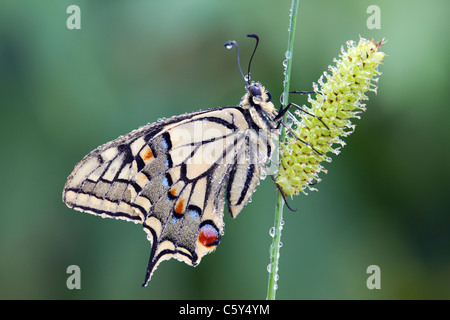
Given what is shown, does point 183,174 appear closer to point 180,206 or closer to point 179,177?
point 179,177

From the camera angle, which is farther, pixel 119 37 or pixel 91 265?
pixel 119 37

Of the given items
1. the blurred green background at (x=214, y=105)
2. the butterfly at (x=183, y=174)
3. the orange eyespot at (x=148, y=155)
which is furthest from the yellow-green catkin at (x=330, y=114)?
the blurred green background at (x=214, y=105)

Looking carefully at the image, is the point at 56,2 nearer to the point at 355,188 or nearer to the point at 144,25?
the point at 144,25

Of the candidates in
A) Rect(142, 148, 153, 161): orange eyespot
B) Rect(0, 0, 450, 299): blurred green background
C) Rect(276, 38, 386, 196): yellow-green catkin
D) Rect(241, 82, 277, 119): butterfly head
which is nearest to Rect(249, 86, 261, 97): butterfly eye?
Rect(241, 82, 277, 119): butterfly head

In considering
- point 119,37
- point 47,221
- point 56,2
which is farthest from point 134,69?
point 47,221

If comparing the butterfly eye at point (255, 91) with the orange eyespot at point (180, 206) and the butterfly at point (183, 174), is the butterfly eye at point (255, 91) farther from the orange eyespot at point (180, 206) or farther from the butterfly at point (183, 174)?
the orange eyespot at point (180, 206)

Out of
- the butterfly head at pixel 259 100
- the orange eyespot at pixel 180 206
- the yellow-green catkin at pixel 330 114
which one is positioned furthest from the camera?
the orange eyespot at pixel 180 206
